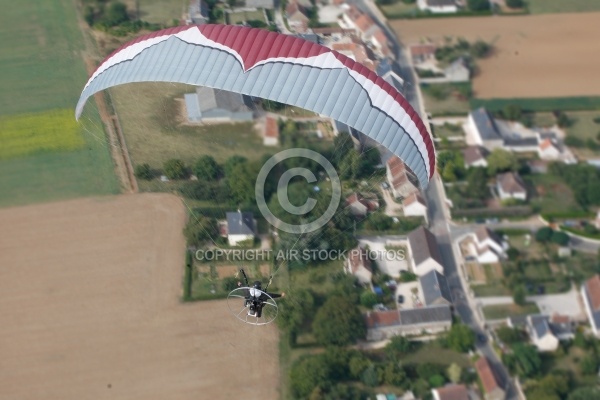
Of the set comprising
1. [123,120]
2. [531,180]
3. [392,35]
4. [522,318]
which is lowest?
[522,318]

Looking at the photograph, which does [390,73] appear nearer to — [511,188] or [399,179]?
[399,179]

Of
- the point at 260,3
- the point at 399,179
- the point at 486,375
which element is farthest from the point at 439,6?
the point at 486,375

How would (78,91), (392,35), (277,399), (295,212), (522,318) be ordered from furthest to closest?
1. (392,35)
2. (78,91)
3. (295,212)
4. (522,318)
5. (277,399)

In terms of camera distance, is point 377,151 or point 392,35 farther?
point 392,35

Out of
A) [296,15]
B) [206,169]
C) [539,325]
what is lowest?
[539,325]

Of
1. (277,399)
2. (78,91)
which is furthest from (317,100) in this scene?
(78,91)

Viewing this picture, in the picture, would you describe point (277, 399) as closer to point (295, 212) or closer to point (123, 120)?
point (295, 212)
